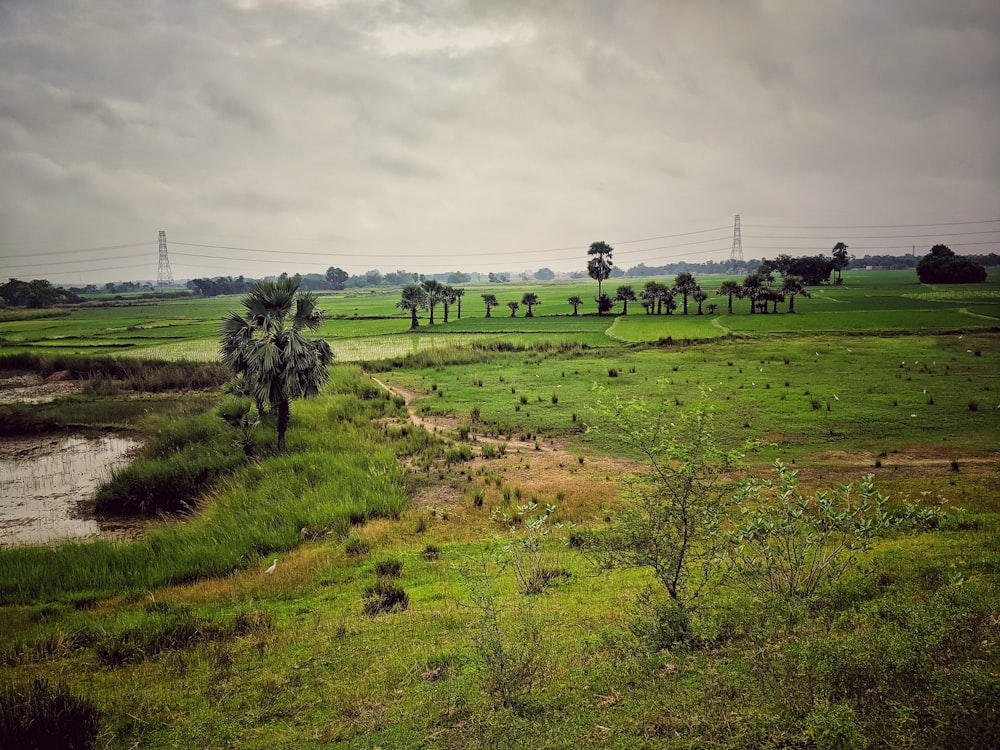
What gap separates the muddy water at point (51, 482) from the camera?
16922mm

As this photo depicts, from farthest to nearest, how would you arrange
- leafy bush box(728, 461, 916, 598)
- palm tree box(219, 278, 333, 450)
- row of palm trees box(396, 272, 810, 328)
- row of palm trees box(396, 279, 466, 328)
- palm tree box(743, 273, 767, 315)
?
palm tree box(743, 273, 767, 315), row of palm trees box(396, 272, 810, 328), row of palm trees box(396, 279, 466, 328), palm tree box(219, 278, 333, 450), leafy bush box(728, 461, 916, 598)

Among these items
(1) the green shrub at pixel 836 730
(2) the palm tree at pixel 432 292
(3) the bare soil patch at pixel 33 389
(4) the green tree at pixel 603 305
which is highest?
(2) the palm tree at pixel 432 292

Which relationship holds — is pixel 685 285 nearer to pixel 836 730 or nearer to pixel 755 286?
pixel 755 286

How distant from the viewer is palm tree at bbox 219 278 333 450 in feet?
63.7

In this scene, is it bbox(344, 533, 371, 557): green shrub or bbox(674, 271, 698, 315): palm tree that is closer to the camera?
bbox(344, 533, 371, 557): green shrub

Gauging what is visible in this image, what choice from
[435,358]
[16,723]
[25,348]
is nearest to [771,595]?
[16,723]

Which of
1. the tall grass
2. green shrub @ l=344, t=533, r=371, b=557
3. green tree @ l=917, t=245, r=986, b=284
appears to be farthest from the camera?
green tree @ l=917, t=245, r=986, b=284

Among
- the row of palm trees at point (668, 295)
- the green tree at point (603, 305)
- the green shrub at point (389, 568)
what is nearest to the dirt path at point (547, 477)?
the green shrub at point (389, 568)

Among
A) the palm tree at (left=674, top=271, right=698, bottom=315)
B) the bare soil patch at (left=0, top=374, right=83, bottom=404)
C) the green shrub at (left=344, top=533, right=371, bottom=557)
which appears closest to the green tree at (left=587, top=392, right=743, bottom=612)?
the green shrub at (left=344, top=533, right=371, bottom=557)

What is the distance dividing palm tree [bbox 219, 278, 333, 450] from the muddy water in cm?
710

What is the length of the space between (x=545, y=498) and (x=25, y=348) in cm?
6143

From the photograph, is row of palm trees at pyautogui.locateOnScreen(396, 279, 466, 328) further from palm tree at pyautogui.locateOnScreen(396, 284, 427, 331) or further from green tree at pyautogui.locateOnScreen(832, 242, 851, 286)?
green tree at pyautogui.locateOnScreen(832, 242, 851, 286)

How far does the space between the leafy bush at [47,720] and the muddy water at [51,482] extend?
41.6 ft

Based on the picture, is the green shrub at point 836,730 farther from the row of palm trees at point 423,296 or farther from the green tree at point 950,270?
the green tree at point 950,270
